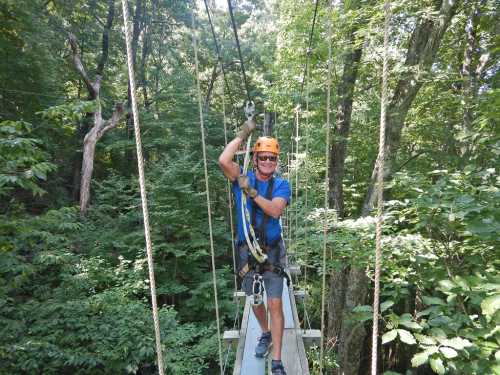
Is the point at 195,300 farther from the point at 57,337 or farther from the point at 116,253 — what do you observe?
the point at 57,337

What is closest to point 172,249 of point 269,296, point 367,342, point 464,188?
point 269,296

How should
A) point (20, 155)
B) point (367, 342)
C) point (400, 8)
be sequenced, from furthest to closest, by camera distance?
point (367, 342)
point (400, 8)
point (20, 155)

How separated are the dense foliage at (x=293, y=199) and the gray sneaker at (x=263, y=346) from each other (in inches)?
26.6

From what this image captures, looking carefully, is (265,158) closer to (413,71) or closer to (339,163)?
(413,71)

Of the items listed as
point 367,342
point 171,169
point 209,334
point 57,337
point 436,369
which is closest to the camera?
point 436,369

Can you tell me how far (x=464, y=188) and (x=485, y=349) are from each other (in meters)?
0.87

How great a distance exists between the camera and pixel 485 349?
3.43ft

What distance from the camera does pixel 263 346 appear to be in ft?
5.58

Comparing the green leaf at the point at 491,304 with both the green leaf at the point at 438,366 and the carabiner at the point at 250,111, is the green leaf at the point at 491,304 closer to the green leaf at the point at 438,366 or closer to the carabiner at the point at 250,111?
the green leaf at the point at 438,366

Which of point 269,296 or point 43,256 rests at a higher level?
point 269,296

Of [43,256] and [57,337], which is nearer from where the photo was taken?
[57,337]

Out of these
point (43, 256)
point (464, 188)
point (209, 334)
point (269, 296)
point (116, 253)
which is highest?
point (464, 188)

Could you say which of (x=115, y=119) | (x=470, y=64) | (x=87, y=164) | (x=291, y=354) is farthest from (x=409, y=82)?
(x=87, y=164)

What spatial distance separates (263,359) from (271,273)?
43cm
